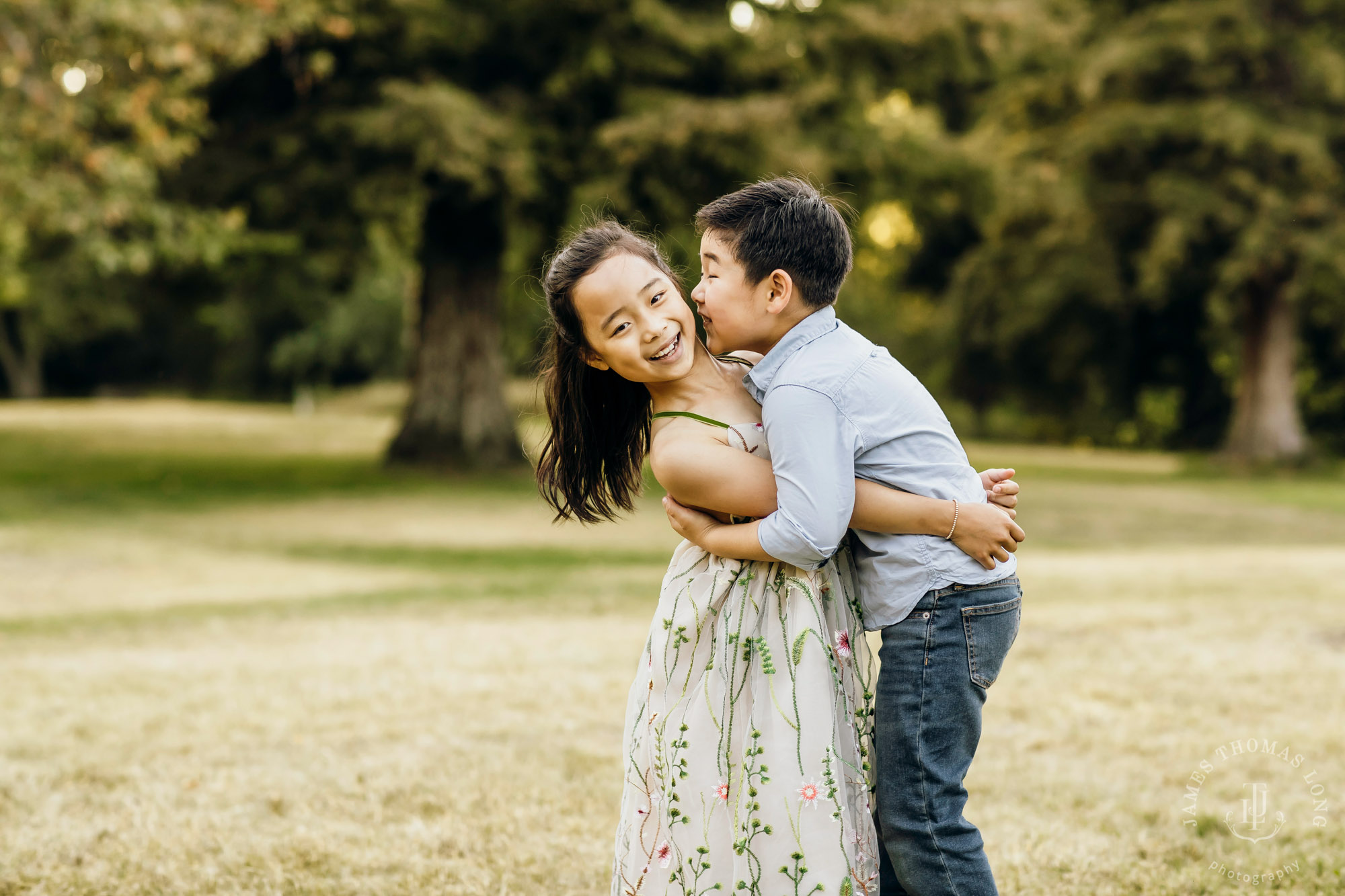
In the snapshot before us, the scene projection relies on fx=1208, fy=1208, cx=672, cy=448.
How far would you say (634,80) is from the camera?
13859 mm

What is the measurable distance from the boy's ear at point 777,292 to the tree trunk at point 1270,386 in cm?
2088

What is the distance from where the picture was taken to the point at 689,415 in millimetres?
2355

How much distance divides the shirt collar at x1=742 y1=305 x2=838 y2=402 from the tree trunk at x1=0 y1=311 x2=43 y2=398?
4281cm

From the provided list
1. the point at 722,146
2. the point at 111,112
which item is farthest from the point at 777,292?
the point at 722,146

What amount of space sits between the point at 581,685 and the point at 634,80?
9968 mm

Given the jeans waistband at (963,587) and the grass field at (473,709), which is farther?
the grass field at (473,709)

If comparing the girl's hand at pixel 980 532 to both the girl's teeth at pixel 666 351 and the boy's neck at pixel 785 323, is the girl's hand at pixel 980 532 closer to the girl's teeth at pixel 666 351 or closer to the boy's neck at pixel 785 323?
the boy's neck at pixel 785 323

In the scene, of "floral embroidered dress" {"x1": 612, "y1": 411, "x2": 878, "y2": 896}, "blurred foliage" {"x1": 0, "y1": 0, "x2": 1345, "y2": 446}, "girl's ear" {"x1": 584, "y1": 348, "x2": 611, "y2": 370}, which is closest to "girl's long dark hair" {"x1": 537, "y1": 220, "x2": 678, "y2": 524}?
"girl's ear" {"x1": 584, "y1": 348, "x2": 611, "y2": 370}

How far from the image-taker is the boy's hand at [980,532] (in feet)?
7.42

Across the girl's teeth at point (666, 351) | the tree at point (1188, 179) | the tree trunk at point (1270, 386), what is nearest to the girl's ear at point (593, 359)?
the girl's teeth at point (666, 351)

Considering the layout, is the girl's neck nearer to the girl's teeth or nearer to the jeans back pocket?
the girl's teeth

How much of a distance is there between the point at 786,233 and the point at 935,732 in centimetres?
97

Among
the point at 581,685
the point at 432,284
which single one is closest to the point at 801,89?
the point at 432,284

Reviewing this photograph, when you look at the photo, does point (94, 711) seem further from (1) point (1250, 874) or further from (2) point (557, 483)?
(1) point (1250, 874)
